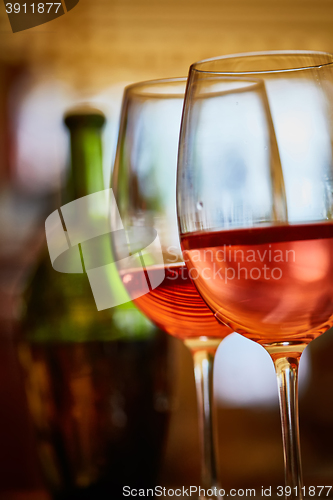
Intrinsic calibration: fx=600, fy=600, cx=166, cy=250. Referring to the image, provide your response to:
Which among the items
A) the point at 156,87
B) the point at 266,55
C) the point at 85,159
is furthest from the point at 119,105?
the point at 266,55

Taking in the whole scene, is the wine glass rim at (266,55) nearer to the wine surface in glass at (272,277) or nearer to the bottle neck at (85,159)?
the wine surface in glass at (272,277)

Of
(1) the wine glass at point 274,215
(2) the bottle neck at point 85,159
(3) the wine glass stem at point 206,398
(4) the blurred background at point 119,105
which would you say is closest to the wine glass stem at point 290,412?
(1) the wine glass at point 274,215

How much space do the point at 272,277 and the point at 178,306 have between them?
113 mm

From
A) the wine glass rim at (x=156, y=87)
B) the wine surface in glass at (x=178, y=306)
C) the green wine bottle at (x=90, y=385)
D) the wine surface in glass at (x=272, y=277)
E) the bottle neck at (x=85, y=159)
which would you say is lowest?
the green wine bottle at (x=90, y=385)

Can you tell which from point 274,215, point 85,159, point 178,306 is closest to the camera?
point 274,215

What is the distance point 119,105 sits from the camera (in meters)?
1.14

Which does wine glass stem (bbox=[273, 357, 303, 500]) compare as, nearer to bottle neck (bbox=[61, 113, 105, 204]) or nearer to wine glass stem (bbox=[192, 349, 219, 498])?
wine glass stem (bbox=[192, 349, 219, 498])

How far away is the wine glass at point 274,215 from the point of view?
0.23m

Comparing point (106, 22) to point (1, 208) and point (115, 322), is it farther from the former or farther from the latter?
point (115, 322)

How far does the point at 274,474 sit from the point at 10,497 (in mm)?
251

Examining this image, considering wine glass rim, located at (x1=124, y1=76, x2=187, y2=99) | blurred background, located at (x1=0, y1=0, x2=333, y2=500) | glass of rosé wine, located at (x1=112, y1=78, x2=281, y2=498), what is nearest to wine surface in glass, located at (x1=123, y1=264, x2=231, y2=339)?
glass of rosé wine, located at (x1=112, y1=78, x2=281, y2=498)

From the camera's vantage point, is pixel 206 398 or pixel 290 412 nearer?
pixel 290 412

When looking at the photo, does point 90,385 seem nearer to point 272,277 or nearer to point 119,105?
point 272,277

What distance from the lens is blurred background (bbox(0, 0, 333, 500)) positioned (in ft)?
2.90
